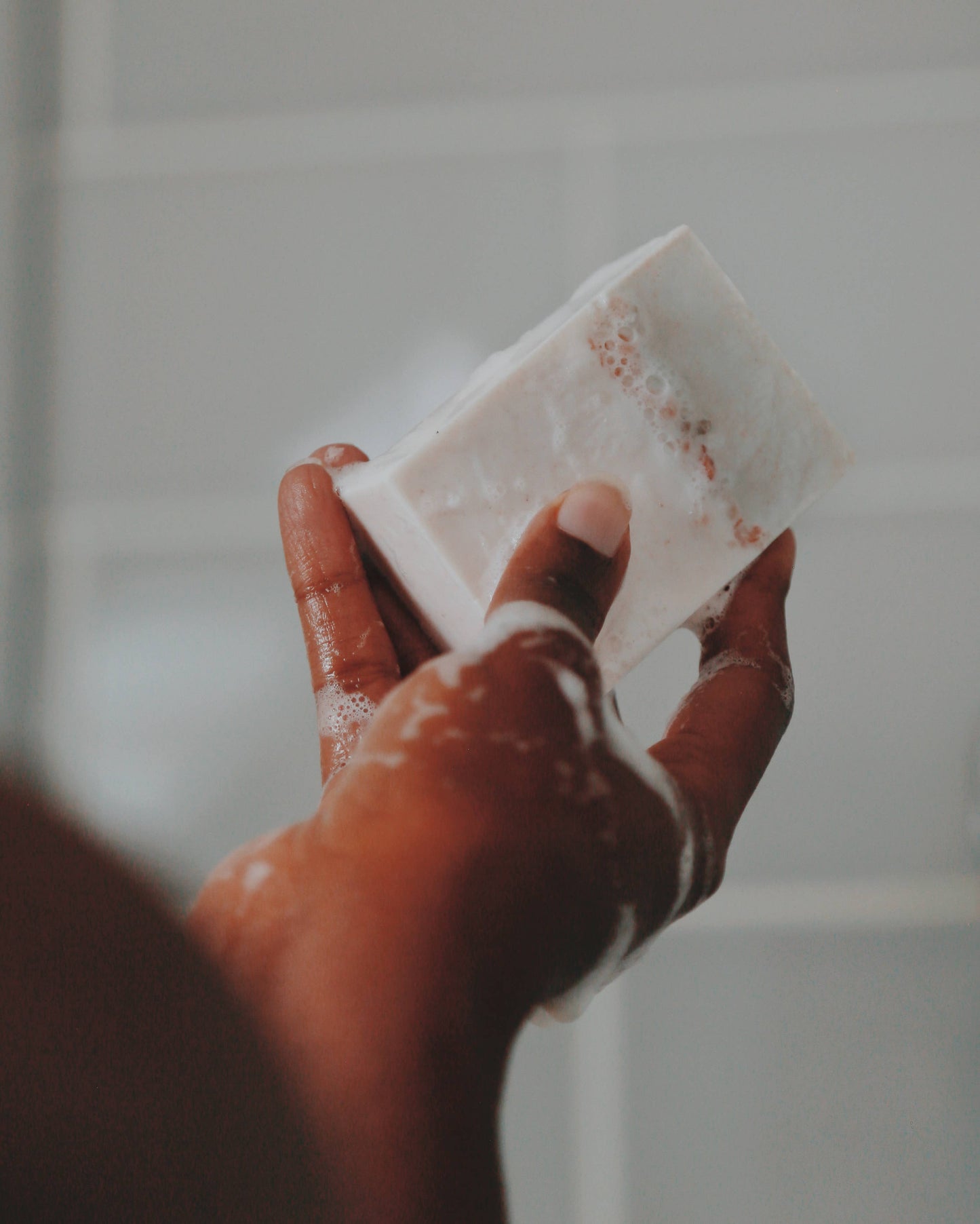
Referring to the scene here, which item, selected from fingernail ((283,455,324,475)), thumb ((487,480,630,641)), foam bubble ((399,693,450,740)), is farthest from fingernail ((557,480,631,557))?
fingernail ((283,455,324,475))

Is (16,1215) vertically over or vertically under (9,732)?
under

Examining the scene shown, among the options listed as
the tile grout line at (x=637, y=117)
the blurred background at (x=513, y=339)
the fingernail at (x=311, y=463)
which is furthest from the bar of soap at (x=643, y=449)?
the tile grout line at (x=637, y=117)

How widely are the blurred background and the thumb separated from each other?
44cm

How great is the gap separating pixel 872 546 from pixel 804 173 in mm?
363

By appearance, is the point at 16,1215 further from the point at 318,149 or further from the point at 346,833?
the point at 318,149

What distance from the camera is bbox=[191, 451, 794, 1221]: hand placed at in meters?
0.30

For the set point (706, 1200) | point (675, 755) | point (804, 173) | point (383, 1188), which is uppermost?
point (804, 173)

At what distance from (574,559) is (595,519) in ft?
0.07

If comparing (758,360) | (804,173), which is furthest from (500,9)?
(758,360)

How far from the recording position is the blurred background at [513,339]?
2.83 feet

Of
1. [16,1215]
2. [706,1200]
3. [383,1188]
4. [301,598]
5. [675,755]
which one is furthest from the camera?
[706,1200]

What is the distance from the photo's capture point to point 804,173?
2.96 ft

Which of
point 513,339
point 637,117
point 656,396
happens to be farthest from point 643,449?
point 637,117

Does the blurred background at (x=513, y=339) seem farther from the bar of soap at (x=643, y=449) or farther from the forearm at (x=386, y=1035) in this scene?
the forearm at (x=386, y=1035)
